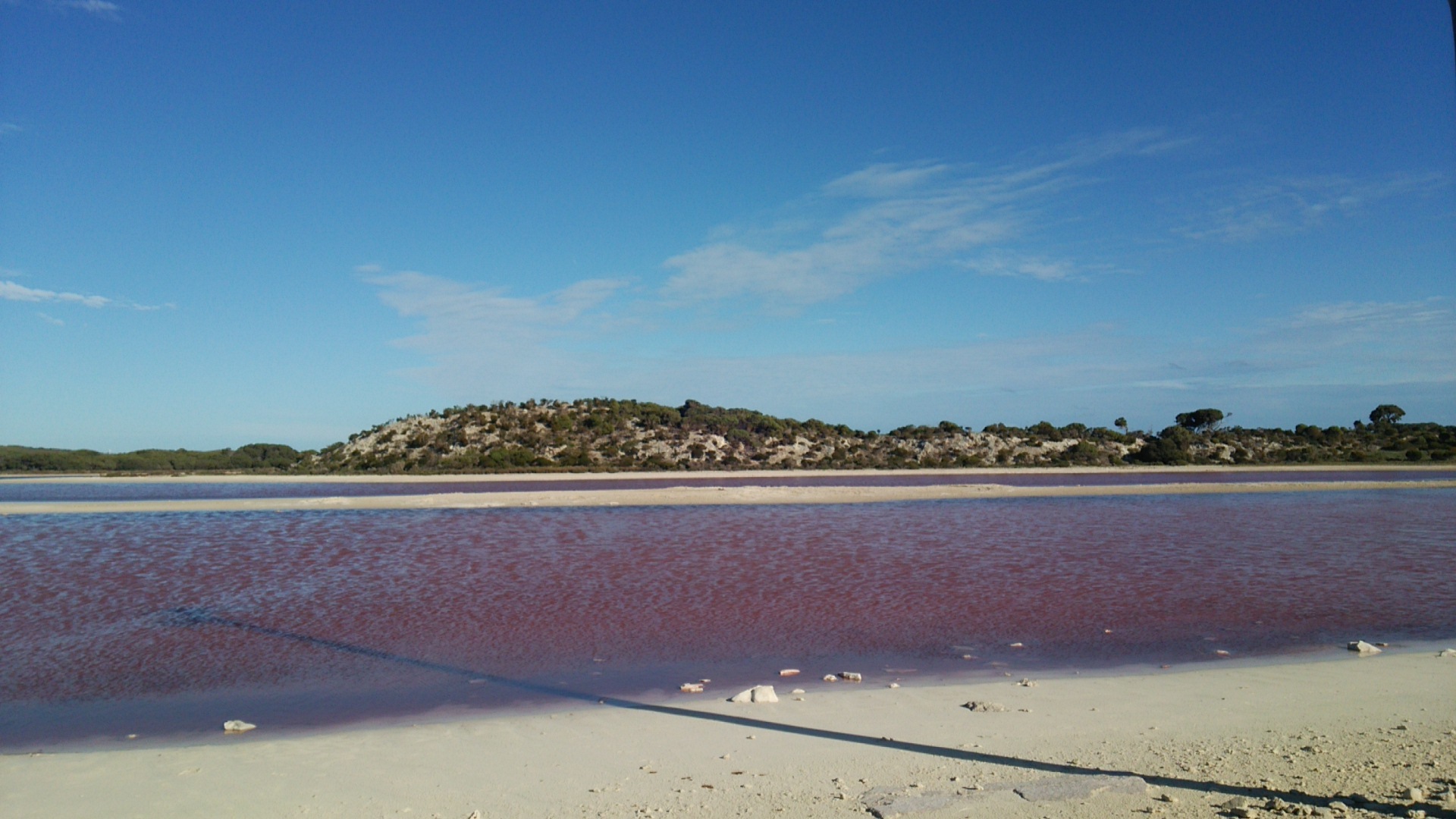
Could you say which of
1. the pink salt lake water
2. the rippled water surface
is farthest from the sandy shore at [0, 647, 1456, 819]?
the rippled water surface

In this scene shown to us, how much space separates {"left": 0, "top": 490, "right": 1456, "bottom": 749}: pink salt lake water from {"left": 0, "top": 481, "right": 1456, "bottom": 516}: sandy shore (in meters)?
6.10

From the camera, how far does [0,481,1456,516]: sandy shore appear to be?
92.1ft

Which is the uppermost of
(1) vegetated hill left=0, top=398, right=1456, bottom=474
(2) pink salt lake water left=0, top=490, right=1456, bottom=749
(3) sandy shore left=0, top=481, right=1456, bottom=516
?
(1) vegetated hill left=0, top=398, right=1456, bottom=474

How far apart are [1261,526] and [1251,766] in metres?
19.1

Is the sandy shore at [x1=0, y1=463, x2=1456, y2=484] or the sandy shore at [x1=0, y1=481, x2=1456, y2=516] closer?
the sandy shore at [x1=0, y1=481, x2=1456, y2=516]

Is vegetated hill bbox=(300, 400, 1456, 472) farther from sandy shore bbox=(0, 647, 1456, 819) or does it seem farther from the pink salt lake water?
sandy shore bbox=(0, 647, 1456, 819)

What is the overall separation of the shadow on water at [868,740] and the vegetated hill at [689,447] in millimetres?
42893

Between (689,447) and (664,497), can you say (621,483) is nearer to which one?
(664,497)

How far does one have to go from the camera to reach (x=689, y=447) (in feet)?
198

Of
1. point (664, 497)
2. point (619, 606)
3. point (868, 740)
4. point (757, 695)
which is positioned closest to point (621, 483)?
point (664, 497)

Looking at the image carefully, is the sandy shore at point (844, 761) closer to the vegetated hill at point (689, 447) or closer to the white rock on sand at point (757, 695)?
the white rock on sand at point (757, 695)

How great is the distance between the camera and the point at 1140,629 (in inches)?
402

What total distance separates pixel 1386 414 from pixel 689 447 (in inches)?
2844

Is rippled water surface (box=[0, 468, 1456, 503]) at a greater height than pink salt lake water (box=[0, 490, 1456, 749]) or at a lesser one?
greater
